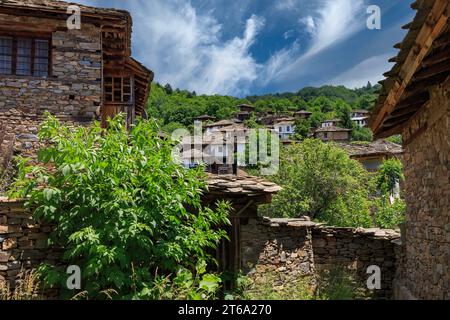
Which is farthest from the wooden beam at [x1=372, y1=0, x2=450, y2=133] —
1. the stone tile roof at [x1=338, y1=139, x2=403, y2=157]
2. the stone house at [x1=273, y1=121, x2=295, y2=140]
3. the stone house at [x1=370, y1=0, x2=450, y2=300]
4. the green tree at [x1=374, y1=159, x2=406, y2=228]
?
the stone house at [x1=273, y1=121, x2=295, y2=140]

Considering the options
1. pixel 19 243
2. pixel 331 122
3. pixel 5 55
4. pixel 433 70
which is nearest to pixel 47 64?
pixel 5 55

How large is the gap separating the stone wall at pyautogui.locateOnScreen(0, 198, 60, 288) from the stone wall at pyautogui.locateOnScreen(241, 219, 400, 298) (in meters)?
3.53

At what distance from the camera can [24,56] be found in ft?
32.3

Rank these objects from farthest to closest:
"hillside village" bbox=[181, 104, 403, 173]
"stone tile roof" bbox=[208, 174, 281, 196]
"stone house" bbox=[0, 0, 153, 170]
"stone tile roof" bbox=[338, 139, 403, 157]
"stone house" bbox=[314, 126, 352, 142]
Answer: "stone house" bbox=[314, 126, 352, 142] → "stone tile roof" bbox=[338, 139, 403, 157] → "hillside village" bbox=[181, 104, 403, 173] → "stone house" bbox=[0, 0, 153, 170] → "stone tile roof" bbox=[208, 174, 281, 196]

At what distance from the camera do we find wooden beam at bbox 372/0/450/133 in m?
3.51

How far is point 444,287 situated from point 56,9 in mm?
9538

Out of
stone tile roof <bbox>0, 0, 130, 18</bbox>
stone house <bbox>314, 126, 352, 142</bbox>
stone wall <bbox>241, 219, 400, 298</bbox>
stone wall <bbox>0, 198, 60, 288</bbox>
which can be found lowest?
stone wall <bbox>241, 219, 400, 298</bbox>

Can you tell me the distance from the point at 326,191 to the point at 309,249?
11565 mm

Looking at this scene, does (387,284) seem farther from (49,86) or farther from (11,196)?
(49,86)

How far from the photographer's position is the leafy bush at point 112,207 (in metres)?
4.82

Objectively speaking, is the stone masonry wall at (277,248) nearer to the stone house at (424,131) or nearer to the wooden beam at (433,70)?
the stone house at (424,131)

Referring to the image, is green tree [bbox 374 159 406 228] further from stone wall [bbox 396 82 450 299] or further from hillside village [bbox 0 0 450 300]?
stone wall [bbox 396 82 450 299]

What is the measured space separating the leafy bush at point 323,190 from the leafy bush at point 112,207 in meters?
13.8

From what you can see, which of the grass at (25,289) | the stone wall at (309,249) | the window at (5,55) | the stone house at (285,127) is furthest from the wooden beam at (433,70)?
the stone house at (285,127)
